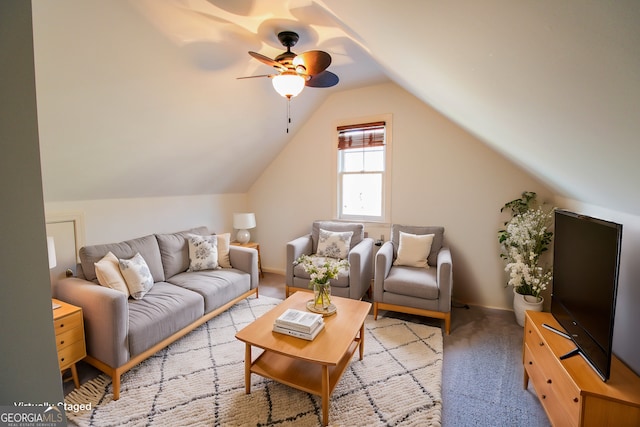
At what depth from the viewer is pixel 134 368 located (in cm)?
208

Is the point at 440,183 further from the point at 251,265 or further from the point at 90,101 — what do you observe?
the point at 90,101

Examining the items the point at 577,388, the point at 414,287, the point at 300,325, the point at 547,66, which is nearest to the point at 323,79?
the point at 547,66

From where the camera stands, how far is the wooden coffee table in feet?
5.33

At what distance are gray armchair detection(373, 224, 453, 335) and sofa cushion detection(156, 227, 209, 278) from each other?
2.14m

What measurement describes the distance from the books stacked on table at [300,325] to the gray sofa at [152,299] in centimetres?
98

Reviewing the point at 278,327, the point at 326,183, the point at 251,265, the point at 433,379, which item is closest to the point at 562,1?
the point at 278,327

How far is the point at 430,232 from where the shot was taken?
3.26 meters

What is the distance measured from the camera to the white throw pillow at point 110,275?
220cm

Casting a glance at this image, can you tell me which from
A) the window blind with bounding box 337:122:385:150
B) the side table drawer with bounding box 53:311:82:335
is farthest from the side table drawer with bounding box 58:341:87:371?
the window blind with bounding box 337:122:385:150

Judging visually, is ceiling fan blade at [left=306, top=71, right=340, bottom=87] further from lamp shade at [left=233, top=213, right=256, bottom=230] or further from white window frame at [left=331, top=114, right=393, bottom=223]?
lamp shade at [left=233, top=213, right=256, bottom=230]

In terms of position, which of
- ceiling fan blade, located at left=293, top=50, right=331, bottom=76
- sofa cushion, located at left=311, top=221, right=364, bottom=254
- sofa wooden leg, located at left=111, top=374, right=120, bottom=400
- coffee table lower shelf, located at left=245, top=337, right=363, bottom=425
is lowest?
sofa wooden leg, located at left=111, top=374, right=120, bottom=400

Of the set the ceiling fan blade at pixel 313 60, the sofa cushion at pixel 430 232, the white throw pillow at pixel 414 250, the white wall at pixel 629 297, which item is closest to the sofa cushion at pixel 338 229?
the sofa cushion at pixel 430 232

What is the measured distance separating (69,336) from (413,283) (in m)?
2.72

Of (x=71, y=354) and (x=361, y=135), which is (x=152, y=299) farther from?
(x=361, y=135)
